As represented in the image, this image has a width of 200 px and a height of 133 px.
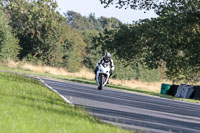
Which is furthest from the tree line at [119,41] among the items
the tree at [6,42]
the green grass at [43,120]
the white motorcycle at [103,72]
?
the green grass at [43,120]

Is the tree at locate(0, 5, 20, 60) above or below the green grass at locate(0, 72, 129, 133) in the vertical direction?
above

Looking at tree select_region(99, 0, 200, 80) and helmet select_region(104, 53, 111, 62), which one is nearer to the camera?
helmet select_region(104, 53, 111, 62)

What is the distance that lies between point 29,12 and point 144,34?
151ft

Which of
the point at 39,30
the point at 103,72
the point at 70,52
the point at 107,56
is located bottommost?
the point at 103,72

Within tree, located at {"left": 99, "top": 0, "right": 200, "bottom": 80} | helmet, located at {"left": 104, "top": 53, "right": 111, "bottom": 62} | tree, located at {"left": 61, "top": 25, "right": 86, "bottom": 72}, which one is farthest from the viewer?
tree, located at {"left": 61, "top": 25, "right": 86, "bottom": 72}

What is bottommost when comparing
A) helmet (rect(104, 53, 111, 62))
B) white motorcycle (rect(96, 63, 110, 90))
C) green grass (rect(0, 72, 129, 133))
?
green grass (rect(0, 72, 129, 133))

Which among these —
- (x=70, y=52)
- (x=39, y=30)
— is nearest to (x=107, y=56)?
(x=39, y=30)

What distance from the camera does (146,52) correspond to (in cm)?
3444

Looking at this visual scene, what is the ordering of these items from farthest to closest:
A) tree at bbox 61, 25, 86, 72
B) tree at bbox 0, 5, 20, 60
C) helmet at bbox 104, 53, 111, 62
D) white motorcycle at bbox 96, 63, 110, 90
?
tree at bbox 61, 25, 86, 72 → tree at bbox 0, 5, 20, 60 → white motorcycle at bbox 96, 63, 110, 90 → helmet at bbox 104, 53, 111, 62

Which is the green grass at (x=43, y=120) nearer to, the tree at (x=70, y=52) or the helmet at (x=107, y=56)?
the helmet at (x=107, y=56)

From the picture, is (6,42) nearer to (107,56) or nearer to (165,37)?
(165,37)

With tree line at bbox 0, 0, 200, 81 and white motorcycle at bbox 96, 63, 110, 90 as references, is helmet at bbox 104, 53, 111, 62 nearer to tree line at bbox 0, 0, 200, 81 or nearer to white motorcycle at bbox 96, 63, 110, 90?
white motorcycle at bbox 96, 63, 110, 90

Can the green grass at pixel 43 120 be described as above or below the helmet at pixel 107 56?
below

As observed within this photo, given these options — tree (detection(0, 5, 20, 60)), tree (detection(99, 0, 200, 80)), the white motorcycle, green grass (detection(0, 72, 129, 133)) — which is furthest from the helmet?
tree (detection(0, 5, 20, 60))
